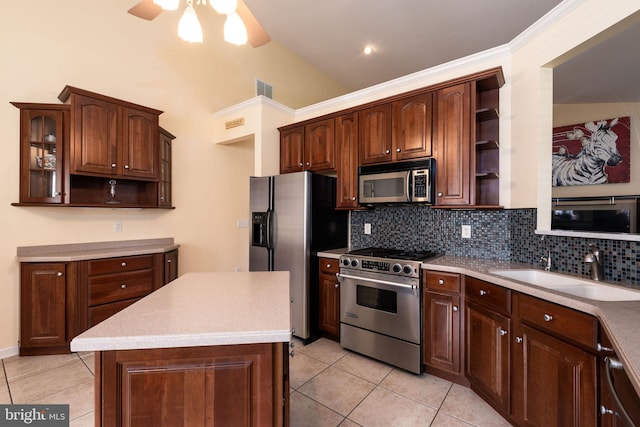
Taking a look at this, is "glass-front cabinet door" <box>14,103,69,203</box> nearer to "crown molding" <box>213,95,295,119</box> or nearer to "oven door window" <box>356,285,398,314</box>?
"crown molding" <box>213,95,295,119</box>

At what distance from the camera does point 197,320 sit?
105 centimetres

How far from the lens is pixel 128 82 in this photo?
3.21 meters

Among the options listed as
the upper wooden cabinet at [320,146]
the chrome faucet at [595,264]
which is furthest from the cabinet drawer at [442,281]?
the upper wooden cabinet at [320,146]

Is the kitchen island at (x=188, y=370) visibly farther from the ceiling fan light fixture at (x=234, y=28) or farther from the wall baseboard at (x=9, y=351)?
the wall baseboard at (x=9, y=351)

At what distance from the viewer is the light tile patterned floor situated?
1827 millimetres

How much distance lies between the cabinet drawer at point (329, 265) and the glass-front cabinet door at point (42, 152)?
2604 millimetres

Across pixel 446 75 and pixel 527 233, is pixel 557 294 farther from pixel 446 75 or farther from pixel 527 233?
pixel 446 75

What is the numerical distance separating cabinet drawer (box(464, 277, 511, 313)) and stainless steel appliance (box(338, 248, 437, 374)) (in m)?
0.38

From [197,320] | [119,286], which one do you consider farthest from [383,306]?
[119,286]

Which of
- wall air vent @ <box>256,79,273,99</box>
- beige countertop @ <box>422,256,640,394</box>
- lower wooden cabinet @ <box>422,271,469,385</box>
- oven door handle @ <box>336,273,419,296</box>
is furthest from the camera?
wall air vent @ <box>256,79,273,99</box>

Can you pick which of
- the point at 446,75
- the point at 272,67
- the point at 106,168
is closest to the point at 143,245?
the point at 106,168

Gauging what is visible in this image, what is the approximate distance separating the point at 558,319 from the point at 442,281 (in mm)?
841

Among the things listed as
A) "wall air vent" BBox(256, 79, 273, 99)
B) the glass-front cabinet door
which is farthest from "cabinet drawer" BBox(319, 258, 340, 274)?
"wall air vent" BBox(256, 79, 273, 99)

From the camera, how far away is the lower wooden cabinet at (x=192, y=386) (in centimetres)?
93
